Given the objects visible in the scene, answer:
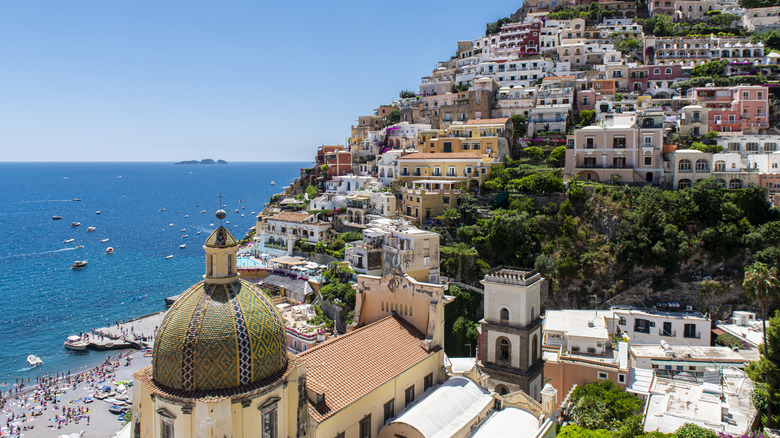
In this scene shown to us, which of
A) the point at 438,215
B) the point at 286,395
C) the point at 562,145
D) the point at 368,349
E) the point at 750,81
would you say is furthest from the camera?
the point at 750,81

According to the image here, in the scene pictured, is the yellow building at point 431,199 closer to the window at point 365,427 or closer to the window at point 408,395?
the window at point 408,395

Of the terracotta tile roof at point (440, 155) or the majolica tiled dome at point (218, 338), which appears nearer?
the majolica tiled dome at point (218, 338)

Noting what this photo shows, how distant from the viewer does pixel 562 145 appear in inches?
Result: 2386

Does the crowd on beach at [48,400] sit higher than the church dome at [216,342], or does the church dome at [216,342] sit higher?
the church dome at [216,342]

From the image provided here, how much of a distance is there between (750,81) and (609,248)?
37.9 m

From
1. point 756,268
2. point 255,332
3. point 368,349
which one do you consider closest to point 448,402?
point 368,349

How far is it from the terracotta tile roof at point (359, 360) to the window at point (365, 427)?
993 millimetres

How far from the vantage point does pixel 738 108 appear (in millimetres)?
59750

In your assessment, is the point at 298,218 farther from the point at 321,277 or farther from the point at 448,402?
the point at 448,402

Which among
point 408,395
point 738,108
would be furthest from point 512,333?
point 738,108

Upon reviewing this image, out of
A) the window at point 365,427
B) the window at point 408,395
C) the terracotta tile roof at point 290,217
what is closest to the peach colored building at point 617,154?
the terracotta tile roof at point 290,217

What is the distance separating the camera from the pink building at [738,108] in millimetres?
58875

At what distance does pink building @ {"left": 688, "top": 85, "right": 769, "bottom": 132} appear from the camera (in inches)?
2318

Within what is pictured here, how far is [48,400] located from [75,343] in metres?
10.7
